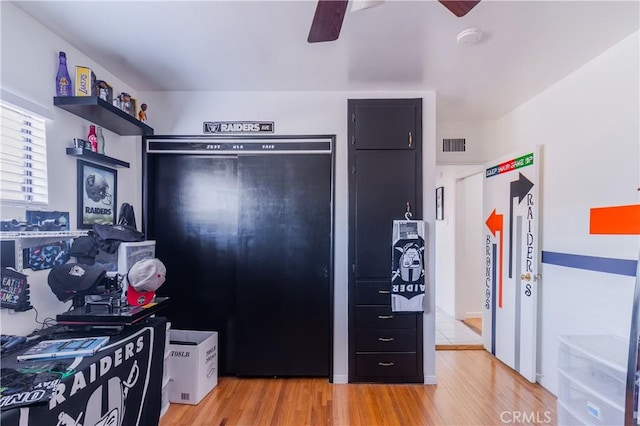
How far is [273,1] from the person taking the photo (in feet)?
5.41

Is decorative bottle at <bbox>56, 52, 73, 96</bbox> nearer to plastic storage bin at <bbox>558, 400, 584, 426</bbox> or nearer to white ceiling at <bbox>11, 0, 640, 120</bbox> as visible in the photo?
white ceiling at <bbox>11, 0, 640, 120</bbox>

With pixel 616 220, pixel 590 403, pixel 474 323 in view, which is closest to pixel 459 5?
pixel 616 220

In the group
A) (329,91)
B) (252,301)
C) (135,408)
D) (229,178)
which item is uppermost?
(329,91)

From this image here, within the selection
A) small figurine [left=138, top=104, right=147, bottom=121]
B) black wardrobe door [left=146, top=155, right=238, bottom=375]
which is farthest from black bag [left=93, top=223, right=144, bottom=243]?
small figurine [left=138, top=104, right=147, bottom=121]

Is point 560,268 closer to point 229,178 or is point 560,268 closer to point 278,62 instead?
point 278,62

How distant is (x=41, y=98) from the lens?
1838 millimetres

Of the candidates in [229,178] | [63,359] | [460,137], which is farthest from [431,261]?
[63,359]

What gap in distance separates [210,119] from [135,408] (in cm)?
225

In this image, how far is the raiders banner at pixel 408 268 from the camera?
2.64 metres

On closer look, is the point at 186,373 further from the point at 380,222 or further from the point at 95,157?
the point at 380,222

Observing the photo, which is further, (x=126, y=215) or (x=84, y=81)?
(x=126, y=215)

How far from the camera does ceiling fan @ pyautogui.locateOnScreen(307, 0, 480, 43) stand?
122 centimetres

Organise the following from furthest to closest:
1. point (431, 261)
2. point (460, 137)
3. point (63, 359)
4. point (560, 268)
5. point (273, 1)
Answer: point (460, 137), point (431, 261), point (560, 268), point (273, 1), point (63, 359)

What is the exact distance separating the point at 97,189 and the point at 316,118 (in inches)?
72.4
